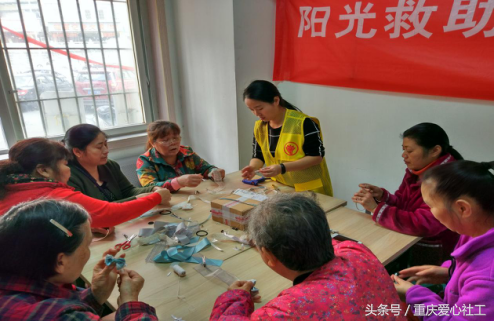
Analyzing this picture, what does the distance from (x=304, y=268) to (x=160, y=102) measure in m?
3.41

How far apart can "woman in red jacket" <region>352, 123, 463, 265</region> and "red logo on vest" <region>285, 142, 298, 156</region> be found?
0.61 meters

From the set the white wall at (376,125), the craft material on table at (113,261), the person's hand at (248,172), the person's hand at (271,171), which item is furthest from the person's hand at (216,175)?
the white wall at (376,125)

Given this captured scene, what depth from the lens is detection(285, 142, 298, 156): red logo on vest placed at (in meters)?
2.30

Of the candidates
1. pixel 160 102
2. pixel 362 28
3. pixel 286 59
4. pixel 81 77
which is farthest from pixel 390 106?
pixel 81 77

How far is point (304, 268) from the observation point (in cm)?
91

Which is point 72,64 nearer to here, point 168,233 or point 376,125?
point 168,233

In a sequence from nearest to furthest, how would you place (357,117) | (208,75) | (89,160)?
(89,160)
(357,117)
(208,75)

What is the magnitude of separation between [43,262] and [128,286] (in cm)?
33

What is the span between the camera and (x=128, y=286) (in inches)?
44.4

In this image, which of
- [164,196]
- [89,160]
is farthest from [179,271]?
[89,160]

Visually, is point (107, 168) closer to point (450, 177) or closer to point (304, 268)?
point (304, 268)

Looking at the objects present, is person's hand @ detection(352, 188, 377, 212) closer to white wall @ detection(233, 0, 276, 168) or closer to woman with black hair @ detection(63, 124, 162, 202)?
woman with black hair @ detection(63, 124, 162, 202)

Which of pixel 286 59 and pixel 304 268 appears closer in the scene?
pixel 304 268

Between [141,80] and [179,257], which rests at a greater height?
[141,80]
